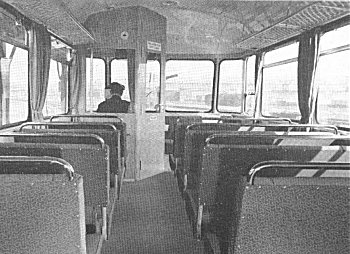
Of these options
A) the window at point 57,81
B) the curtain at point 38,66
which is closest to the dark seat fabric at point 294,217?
the curtain at point 38,66

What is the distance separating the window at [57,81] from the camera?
4.88 metres

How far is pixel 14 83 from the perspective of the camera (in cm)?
362

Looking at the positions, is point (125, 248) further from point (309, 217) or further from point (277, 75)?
point (277, 75)

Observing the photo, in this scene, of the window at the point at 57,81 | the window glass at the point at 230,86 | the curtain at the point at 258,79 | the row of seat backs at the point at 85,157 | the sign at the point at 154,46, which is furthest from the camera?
the window glass at the point at 230,86

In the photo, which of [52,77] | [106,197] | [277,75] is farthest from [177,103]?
[106,197]

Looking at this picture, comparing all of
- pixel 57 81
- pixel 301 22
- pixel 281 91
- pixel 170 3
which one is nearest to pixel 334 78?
pixel 301 22

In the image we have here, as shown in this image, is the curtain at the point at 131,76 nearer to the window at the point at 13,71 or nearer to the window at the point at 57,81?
the window at the point at 57,81

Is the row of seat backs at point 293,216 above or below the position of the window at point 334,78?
below

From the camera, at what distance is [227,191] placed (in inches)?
92.6

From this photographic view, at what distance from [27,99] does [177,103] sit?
3.18 m

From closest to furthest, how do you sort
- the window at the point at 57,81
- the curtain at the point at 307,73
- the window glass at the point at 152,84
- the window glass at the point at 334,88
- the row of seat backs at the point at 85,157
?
the row of seat backs at the point at 85,157, the window glass at the point at 334,88, the curtain at the point at 307,73, the window at the point at 57,81, the window glass at the point at 152,84

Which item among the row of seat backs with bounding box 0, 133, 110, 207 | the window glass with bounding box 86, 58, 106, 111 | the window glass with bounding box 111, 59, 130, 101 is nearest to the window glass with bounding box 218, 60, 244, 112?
the window glass with bounding box 111, 59, 130, 101

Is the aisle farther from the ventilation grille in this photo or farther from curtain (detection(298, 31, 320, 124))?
the ventilation grille

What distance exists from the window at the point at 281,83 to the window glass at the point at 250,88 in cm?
35
